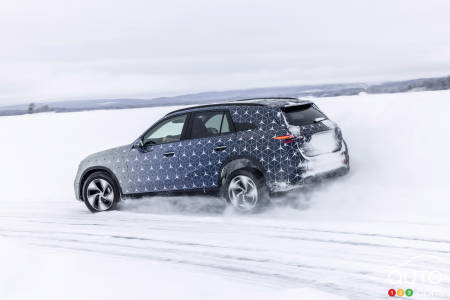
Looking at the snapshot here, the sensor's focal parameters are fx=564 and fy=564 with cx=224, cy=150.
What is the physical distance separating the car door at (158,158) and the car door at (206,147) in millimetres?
196

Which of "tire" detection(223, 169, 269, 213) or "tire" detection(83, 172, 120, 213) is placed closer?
"tire" detection(223, 169, 269, 213)

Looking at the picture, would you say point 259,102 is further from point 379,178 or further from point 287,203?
point 379,178

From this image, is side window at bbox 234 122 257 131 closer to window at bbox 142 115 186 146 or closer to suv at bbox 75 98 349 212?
suv at bbox 75 98 349 212

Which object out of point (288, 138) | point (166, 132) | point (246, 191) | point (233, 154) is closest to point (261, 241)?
point (246, 191)

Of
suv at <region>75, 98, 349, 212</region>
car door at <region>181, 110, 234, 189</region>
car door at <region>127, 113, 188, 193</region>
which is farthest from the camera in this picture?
car door at <region>127, 113, 188, 193</region>

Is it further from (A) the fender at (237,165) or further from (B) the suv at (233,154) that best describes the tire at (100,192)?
(A) the fender at (237,165)

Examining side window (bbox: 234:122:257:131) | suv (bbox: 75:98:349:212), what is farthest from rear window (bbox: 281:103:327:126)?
side window (bbox: 234:122:257:131)

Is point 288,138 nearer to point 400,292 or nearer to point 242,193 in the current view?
point 242,193

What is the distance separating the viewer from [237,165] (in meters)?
8.52

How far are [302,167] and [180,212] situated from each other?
96.1 inches

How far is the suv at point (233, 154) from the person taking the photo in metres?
8.19

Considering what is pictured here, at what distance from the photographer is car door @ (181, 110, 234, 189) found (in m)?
8.74

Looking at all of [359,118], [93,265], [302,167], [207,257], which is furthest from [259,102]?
[359,118]

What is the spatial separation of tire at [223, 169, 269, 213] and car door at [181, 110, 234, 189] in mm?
317
